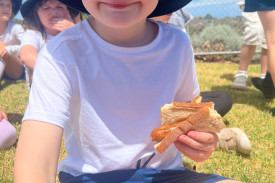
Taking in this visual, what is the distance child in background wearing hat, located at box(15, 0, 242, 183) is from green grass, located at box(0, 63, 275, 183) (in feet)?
3.24

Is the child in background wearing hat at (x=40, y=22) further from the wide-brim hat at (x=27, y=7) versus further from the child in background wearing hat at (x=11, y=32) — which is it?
the child in background wearing hat at (x=11, y=32)

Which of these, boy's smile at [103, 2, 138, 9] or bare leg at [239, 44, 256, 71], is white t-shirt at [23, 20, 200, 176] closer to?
boy's smile at [103, 2, 138, 9]

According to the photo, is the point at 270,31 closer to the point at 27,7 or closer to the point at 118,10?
the point at 118,10

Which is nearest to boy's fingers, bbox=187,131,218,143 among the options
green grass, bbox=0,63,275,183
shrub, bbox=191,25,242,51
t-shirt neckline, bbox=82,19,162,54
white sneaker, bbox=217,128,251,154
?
t-shirt neckline, bbox=82,19,162,54

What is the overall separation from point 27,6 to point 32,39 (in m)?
0.32

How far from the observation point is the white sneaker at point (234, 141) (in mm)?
2645

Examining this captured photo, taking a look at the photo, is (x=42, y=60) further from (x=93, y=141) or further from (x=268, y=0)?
(x=268, y=0)

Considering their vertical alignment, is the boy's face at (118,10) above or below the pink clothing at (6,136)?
above

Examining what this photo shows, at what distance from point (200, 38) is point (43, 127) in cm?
987

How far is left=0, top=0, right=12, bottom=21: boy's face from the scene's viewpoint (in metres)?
4.76

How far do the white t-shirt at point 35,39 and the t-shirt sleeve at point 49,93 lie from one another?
224 cm

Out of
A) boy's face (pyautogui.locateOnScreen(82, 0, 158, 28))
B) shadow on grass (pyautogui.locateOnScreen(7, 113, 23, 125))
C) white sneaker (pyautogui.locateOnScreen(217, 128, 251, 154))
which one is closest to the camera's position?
boy's face (pyautogui.locateOnScreen(82, 0, 158, 28))

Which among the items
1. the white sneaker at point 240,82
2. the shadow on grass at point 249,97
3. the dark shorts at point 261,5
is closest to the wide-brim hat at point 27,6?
the dark shorts at point 261,5

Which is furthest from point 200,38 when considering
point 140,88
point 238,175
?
point 140,88
